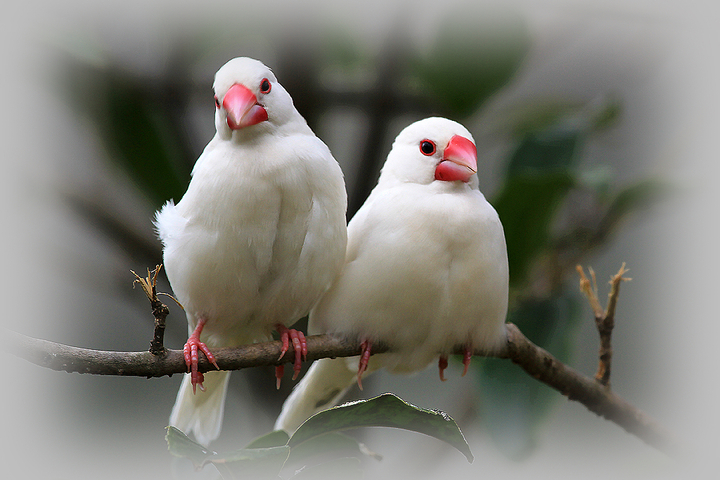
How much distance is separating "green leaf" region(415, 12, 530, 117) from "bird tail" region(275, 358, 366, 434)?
1264 mm

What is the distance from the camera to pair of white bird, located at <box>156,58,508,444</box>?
5.73 ft

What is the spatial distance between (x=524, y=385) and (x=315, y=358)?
37.1 inches

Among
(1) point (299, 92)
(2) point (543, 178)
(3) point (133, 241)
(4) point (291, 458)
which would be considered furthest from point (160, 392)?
(2) point (543, 178)

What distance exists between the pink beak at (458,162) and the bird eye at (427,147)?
0.05m

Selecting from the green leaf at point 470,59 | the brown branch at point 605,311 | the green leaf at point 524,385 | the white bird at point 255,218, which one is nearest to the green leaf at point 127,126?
the white bird at point 255,218

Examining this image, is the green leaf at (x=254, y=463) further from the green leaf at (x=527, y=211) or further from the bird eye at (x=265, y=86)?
the green leaf at (x=527, y=211)

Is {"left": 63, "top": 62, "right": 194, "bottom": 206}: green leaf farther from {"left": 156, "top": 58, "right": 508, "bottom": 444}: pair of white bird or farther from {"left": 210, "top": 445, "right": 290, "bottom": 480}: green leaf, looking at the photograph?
{"left": 210, "top": 445, "right": 290, "bottom": 480}: green leaf

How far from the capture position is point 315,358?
182cm

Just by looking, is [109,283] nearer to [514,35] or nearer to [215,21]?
[215,21]

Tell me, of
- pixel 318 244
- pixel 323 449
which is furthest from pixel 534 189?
pixel 323 449

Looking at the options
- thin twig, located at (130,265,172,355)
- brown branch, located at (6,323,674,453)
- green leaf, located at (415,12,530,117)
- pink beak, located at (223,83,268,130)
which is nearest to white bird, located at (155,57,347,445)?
pink beak, located at (223,83,268,130)

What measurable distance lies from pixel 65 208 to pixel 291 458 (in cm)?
180

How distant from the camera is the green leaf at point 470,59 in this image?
→ 2674mm

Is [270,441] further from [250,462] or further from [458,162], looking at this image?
[458,162]
